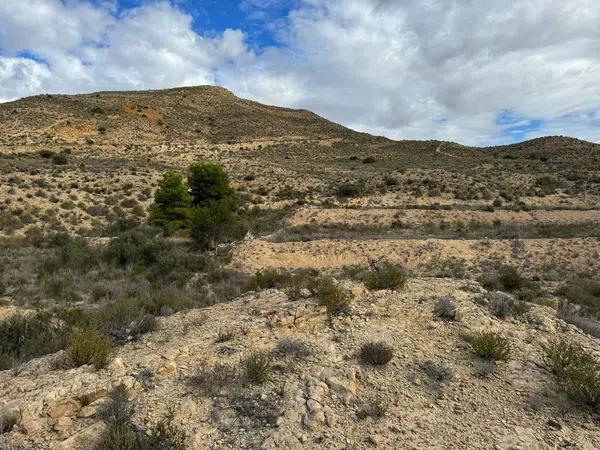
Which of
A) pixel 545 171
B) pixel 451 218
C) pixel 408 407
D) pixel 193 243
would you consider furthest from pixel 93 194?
pixel 545 171

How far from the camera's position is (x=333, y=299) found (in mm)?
7422

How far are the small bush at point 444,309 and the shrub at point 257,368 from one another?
3.05 m

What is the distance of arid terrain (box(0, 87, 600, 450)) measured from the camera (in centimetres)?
482

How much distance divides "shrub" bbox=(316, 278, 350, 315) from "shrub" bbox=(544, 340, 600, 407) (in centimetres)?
293

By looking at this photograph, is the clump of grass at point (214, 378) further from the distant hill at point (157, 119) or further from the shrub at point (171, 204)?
the distant hill at point (157, 119)

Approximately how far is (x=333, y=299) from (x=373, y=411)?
8.44 feet

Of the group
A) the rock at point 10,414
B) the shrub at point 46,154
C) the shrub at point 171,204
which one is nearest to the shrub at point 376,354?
the rock at point 10,414

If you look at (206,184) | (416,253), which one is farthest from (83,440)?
(206,184)

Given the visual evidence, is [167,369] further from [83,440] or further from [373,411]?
[373,411]

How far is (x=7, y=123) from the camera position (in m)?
54.9

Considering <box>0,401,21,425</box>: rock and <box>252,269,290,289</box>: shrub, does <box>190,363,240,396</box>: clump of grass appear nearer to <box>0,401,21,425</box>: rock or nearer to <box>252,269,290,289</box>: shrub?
<box>0,401,21,425</box>: rock

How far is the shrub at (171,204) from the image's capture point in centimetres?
2442

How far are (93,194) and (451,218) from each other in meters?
22.0

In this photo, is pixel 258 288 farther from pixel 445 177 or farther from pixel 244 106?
pixel 244 106
